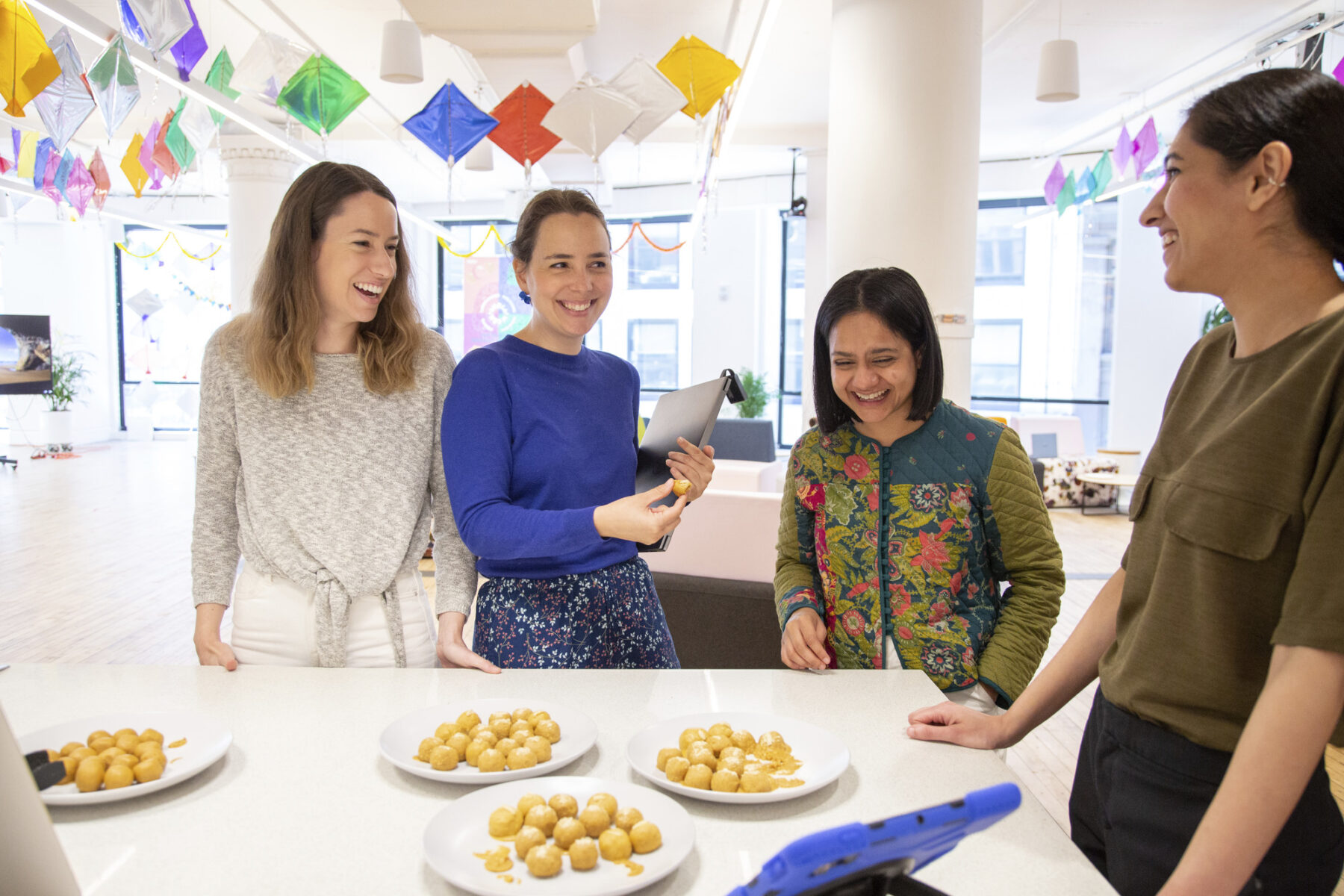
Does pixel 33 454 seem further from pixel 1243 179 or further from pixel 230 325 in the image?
pixel 1243 179

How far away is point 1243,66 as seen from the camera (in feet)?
22.1

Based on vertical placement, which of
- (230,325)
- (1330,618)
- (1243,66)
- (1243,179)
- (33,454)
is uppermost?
(1243,66)

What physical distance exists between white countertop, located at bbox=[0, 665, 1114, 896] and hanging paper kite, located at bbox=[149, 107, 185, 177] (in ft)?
17.2

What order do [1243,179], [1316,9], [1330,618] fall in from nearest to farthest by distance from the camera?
1. [1330,618]
2. [1243,179]
3. [1316,9]

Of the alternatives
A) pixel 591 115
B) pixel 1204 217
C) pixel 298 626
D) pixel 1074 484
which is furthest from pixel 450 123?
pixel 1074 484

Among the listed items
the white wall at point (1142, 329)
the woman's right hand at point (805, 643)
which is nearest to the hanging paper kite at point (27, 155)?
the woman's right hand at point (805, 643)

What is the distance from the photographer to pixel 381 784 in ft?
3.67

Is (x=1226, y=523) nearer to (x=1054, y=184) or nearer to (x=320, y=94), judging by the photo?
(x=320, y=94)

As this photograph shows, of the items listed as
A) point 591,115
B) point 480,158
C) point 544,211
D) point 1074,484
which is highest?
point 480,158

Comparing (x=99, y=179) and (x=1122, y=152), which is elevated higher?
(x=1122, y=152)

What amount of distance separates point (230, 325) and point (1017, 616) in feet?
5.09

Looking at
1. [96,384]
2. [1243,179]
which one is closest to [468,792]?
[1243,179]

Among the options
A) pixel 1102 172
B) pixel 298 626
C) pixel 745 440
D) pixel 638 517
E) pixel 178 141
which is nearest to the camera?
pixel 638 517

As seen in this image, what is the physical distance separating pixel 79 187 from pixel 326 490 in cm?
681
